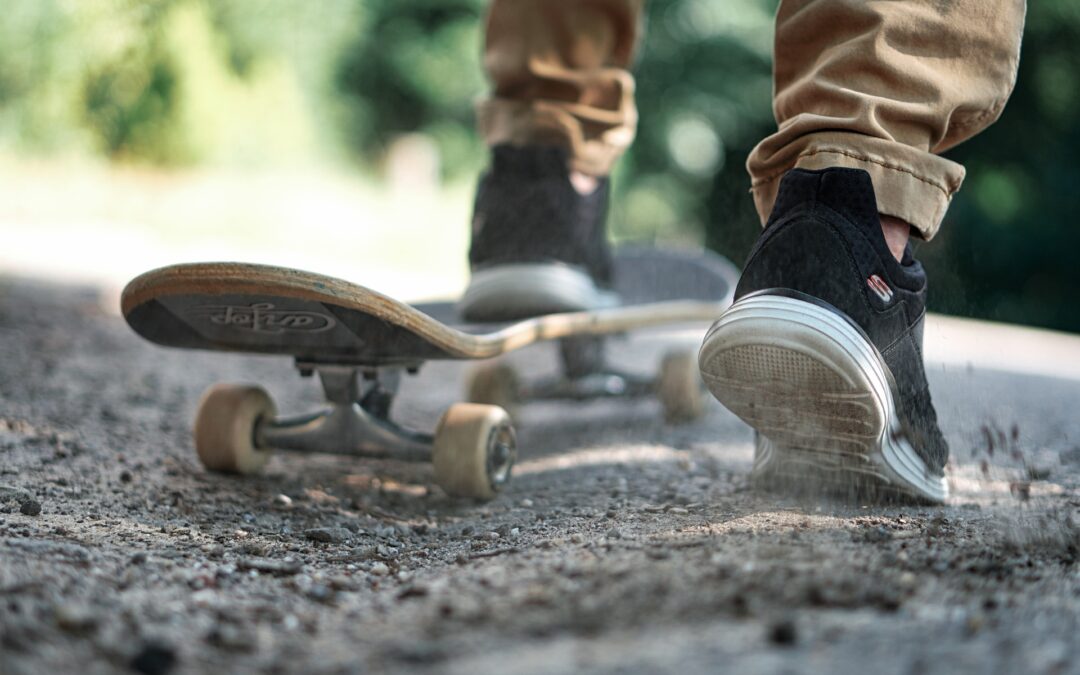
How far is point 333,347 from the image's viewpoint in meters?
1.51

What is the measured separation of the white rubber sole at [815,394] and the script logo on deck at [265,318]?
0.57m

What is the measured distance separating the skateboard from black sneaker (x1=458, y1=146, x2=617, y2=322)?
39 millimetres

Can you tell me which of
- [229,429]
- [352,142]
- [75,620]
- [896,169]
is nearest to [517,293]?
[229,429]

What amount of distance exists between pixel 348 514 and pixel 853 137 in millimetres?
889

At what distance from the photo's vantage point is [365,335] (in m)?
1.46

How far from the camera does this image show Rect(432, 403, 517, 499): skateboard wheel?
5.06 feet

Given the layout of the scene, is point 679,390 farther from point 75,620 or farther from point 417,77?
point 417,77

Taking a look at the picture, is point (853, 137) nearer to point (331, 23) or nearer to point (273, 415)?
point (273, 415)

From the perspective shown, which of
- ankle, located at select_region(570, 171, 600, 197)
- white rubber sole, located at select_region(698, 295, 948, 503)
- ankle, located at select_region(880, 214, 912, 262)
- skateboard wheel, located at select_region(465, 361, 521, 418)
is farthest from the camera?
skateboard wheel, located at select_region(465, 361, 521, 418)

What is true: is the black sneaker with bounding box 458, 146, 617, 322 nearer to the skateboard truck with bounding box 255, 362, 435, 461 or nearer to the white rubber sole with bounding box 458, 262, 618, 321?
the white rubber sole with bounding box 458, 262, 618, 321

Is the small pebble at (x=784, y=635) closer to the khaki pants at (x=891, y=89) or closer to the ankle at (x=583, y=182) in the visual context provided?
the khaki pants at (x=891, y=89)

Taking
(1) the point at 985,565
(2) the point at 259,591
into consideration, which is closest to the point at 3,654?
(2) the point at 259,591

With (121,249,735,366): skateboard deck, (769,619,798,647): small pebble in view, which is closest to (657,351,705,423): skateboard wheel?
(121,249,735,366): skateboard deck

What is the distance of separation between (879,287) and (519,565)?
56 centimetres
